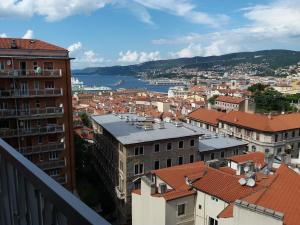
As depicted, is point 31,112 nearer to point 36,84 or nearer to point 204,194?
point 36,84

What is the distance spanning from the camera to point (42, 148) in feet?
79.4

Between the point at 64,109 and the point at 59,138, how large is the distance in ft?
7.64

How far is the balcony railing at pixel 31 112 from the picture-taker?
22.7m

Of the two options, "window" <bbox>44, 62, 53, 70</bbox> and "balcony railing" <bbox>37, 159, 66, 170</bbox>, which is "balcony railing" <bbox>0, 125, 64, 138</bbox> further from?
"window" <bbox>44, 62, 53, 70</bbox>

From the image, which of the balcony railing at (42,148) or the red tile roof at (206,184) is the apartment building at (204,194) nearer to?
the red tile roof at (206,184)

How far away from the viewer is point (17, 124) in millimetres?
23344

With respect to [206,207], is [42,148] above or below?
above

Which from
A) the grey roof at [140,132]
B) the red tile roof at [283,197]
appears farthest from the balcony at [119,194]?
the red tile roof at [283,197]

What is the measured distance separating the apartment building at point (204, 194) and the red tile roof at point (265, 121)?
2213 centimetres

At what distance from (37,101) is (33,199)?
893 inches

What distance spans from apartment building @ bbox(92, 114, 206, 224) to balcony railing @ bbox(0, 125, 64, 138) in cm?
524

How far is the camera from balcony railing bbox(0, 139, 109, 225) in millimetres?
1699

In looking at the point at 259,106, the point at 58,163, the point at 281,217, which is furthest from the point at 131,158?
the point at 259,106

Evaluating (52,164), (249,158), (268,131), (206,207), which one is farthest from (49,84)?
(268,131)
